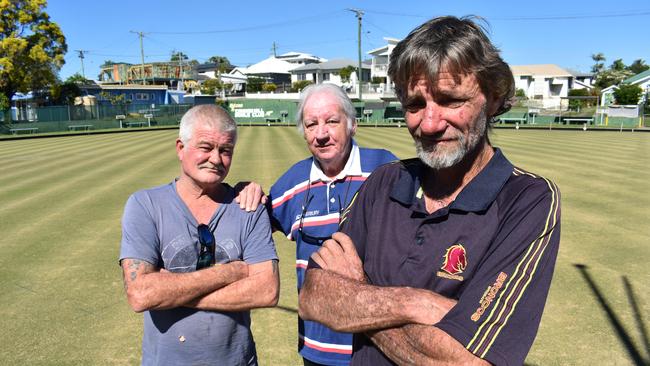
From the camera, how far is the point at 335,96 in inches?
127

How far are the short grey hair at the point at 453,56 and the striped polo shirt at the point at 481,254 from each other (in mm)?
328

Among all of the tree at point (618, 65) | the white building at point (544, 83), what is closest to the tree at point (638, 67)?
the tree at point (618, 65)

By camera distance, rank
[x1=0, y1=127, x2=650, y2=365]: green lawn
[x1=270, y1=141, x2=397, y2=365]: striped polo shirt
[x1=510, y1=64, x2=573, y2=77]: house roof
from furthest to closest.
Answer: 1. [x1=510, y1=64, x2=573, y2=77]: house roof
2. [x1=0, y1=127, x2=650, y2=365]: green lawn
3. [x1=270, y1=141, x2=397, y2=365]: striped polo shirt

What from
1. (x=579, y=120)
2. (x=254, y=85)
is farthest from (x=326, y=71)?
(x=579, y=120)

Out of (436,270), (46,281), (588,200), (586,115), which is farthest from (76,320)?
(586,115)

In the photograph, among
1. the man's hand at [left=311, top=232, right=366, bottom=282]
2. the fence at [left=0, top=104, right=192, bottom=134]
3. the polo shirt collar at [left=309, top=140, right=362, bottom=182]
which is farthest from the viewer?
the fence at [left=0, top=104, right=192, bottom=134]

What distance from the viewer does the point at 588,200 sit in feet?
34.2

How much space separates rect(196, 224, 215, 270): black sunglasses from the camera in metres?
2.62

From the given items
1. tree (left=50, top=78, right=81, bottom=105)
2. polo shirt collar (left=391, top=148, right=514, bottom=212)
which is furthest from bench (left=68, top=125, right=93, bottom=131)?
polo shirt collar (left=391, top=148, right=514, bottom=212)

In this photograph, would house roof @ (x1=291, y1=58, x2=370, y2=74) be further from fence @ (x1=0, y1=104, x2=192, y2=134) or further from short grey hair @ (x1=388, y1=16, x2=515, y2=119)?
short grey hair @ (x1=388, y1=16, x2=515, y2=119)

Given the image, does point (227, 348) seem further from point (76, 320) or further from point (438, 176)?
point (76, 320)

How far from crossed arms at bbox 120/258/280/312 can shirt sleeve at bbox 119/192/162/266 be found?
1.6 inches

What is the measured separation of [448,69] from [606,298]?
4975 mm

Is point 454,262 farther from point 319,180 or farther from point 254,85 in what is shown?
point 254,85
